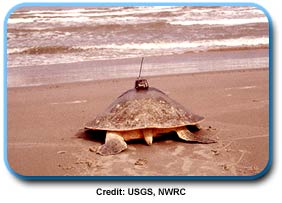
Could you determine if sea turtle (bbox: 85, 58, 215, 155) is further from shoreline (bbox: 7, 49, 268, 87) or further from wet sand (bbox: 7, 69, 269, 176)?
shoreline (bbox: 7, 49, 268, 87)

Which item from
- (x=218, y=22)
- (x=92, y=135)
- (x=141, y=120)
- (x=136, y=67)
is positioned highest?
(x=218, y=22)

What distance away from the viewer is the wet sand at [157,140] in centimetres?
295

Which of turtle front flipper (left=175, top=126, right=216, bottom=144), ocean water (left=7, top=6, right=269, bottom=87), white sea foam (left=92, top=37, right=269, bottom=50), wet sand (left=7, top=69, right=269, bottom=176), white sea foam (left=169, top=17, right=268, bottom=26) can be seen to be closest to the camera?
wet sand (left=7, top=69, right=269, bottom=176)

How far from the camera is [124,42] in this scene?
154 inches

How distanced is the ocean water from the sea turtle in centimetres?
67

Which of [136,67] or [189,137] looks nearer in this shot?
[189,137]

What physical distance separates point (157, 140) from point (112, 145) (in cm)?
34

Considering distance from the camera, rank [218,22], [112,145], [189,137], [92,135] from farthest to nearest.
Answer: [218,22]
[92,135]
[189,137]
[112,145]

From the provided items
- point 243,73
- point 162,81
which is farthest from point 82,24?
point 243,73

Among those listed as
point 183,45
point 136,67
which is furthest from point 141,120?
point 183,45

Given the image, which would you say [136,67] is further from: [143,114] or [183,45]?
[143,114]

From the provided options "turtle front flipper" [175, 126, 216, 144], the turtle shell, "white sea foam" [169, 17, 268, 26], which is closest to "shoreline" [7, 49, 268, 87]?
"white sea foam" [169, 17, 268, 26]

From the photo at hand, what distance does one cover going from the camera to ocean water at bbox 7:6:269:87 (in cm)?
352

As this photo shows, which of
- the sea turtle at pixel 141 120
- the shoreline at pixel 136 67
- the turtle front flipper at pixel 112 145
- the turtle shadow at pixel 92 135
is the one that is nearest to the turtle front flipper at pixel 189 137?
the sea turtle at pixel 141 120
